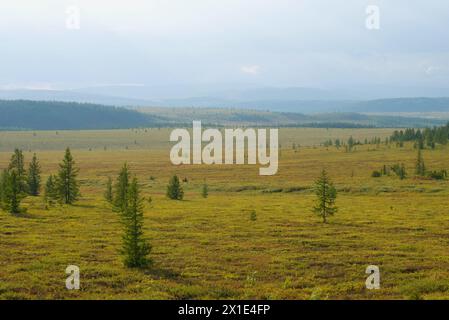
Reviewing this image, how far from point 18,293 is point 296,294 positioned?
37.3 feet

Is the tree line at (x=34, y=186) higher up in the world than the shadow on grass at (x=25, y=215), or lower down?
higher up

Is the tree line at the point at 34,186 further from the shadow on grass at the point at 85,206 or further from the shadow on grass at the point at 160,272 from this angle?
the shadow on grass at the point at 160,272

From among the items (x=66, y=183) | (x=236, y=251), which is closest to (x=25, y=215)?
(x=66, y=183)

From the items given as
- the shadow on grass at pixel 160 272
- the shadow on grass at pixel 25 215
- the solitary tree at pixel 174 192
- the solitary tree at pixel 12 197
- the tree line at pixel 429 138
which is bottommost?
the solitary tree at pixel 174 192

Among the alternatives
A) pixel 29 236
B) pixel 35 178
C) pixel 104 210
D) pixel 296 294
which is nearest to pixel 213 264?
pixel 296 294

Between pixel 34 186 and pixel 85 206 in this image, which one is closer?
pixel 85 206

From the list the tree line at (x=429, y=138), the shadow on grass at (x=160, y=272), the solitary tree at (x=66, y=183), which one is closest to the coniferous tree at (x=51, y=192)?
the solitary tree at (x=66, y=183)

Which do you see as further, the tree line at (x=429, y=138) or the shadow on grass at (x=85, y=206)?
the tree line at (x=429, y=138)

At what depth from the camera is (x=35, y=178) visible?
237ft

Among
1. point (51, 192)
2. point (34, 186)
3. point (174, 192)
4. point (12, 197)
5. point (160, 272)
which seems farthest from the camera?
point (34, 186)

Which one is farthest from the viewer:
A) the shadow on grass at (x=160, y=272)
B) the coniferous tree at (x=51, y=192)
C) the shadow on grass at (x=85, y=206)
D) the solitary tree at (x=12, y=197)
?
the coniferous tree at (x=51, y=192)

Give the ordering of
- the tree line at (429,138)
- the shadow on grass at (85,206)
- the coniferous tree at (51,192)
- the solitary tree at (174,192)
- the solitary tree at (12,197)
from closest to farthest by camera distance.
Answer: the solitary tree at (12,197)
the shadow on grass at (85,206)
the coniferous tree at (51,192)
the solitary tree at (174,192)
the tree line at (429,138)

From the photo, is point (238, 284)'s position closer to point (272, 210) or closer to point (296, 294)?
point (296, 294)

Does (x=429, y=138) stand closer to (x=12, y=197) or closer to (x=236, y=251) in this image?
(x=12, y=197)
